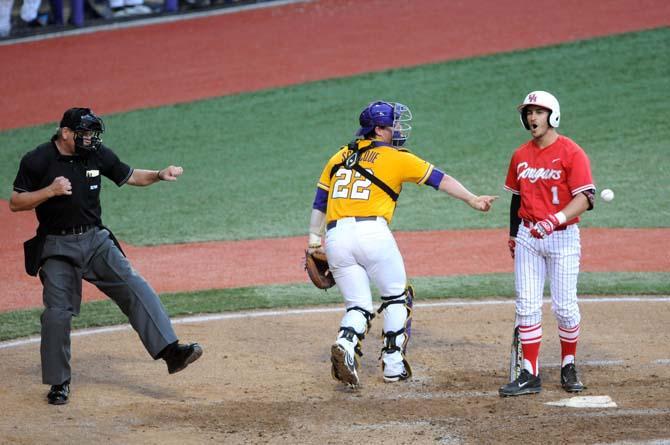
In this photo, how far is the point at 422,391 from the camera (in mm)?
7172

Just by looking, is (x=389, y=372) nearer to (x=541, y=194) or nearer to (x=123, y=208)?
(x=541, y=194)

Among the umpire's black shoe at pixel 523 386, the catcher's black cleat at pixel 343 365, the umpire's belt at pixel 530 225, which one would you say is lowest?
the umpire's black shoe at pixel 523 386

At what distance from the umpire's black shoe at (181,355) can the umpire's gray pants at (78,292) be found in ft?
0.22

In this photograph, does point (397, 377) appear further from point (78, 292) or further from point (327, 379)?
point (78, 292)

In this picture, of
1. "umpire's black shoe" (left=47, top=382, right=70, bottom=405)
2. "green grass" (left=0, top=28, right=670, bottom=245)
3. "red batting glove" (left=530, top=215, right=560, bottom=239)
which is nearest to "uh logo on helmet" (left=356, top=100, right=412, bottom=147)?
"red batting glove" (left=530, top=215, right=560, bottom=239)

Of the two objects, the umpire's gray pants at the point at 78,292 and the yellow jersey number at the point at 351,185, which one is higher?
the yellow jersey number at the point at 351,185

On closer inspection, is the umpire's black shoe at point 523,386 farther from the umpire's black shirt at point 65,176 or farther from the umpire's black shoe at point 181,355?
the umpire's black shirt at point 65,176

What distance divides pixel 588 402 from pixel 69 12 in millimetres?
18278

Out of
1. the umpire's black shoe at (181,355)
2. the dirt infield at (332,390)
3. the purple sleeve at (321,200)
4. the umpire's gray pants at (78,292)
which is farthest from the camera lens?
the purple sleeve at (321,200)

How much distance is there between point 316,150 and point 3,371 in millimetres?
9322

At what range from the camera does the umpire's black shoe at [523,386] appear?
274 inches

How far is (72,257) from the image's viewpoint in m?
7.16

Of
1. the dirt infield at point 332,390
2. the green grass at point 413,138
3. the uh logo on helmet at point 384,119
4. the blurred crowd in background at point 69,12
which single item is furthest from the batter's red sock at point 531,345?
the blurred crowd in background at point 69,12

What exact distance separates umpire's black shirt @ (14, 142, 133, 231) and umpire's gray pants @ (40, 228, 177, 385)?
0.39ft
